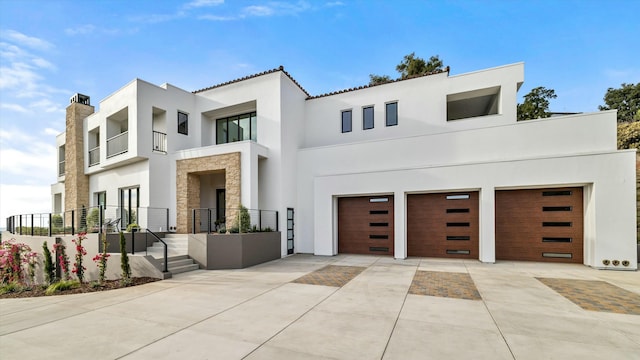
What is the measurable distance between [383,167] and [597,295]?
25.5 feet

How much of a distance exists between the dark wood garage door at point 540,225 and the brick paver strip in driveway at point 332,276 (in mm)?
5915

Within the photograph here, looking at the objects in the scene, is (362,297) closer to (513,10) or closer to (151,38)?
(151,38)

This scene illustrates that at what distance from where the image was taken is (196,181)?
44.2ft

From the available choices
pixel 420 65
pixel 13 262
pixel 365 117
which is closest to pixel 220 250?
pixel 365 117

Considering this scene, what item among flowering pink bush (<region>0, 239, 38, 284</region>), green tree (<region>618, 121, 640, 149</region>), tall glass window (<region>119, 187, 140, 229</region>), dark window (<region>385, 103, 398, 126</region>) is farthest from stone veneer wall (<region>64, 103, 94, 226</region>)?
green tree (<region>618, 121, 640, 149</region>)

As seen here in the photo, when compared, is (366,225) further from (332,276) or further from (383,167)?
(332,276)

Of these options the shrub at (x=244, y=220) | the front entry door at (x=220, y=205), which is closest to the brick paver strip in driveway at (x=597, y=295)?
the shrub at (x=244, y=220)

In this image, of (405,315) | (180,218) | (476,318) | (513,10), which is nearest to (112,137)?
(180,218)

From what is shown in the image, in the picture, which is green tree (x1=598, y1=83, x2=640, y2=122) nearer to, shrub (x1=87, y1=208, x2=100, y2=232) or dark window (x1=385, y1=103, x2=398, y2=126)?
dark window (x1=385, y1=103, x2=398, y2=126)

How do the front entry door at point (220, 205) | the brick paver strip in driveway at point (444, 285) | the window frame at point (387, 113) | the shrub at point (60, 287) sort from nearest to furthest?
the brick paver strip in driveway at point (444, 285), the shrub at point (60, 287), the window frame at point (387, 113), the front entry door at point (220, 205)

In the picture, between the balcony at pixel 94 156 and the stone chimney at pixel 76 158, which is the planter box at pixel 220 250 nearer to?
the balcony at pixel 94 156

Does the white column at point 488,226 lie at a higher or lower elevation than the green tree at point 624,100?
lower

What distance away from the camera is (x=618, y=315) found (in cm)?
516

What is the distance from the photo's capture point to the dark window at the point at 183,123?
14544 mm
